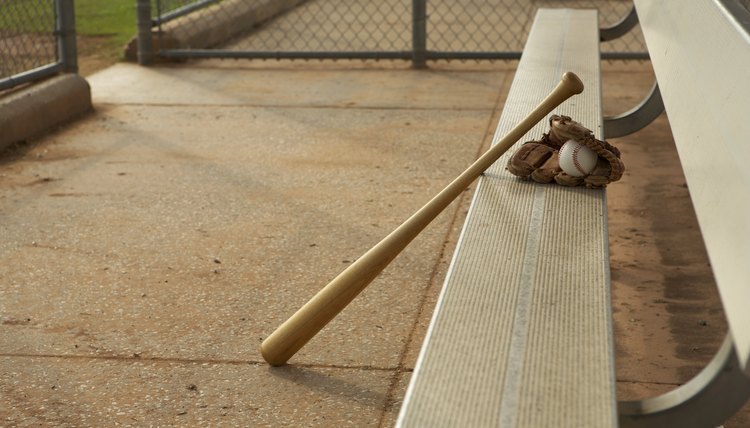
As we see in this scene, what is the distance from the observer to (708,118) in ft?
7.51

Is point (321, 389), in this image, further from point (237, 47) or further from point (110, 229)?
point (237, 47)

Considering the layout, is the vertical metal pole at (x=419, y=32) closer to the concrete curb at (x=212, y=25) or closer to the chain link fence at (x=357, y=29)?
the chain link fence at (x=357, y=29)

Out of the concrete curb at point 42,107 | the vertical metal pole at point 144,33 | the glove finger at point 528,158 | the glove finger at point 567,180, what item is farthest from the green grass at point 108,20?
the glove finger at point 567,180

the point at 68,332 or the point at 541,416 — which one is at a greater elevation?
the point at 541,416

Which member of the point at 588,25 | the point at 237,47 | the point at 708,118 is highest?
the point at 708,118

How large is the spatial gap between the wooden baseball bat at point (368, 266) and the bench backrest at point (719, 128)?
1.20ft

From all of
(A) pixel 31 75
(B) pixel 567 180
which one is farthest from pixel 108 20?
(B) pixel 567 180

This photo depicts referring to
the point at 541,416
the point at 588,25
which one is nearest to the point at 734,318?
the point at 541,416

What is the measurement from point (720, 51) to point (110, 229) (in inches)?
104

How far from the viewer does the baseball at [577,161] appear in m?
2.83

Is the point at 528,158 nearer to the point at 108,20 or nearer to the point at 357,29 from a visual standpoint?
the point at 357,29

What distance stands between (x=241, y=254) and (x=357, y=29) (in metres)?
5.96

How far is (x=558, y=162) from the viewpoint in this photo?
2.90 metres

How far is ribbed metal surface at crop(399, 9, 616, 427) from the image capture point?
67.2 inches
